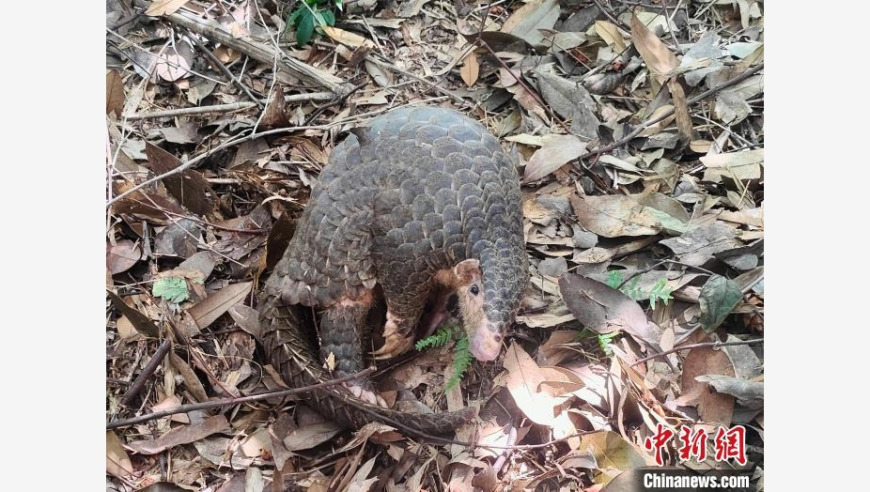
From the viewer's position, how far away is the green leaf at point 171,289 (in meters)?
2.30

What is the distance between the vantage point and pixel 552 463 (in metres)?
1.97

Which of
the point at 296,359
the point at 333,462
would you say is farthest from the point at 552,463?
the point at 296,359

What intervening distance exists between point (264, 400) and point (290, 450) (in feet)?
0.51

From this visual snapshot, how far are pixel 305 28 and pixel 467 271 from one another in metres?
0.88

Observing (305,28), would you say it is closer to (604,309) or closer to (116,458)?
(604,309)

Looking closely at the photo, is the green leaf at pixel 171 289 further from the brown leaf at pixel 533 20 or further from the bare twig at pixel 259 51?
the brown leaf at pixel 533 20

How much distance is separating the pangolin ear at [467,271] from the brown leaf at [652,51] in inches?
33.7

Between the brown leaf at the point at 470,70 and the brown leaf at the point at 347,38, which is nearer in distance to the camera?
the brown leaf at the point at 347,38

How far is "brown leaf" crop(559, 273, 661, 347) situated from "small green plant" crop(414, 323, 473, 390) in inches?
13.2

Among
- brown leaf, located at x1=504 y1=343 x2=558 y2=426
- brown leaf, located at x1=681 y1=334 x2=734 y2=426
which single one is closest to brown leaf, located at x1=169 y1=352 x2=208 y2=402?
brown leaf, located at x1=504 y1=343 x2=558 y2=426

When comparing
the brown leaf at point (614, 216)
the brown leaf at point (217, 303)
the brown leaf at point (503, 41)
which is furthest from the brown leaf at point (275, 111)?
the brown leaf at point (614, 216)

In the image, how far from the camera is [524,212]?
2.44m

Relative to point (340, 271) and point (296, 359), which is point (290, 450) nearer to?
point (296, 359)

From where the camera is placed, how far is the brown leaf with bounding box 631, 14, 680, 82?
2334 mm
